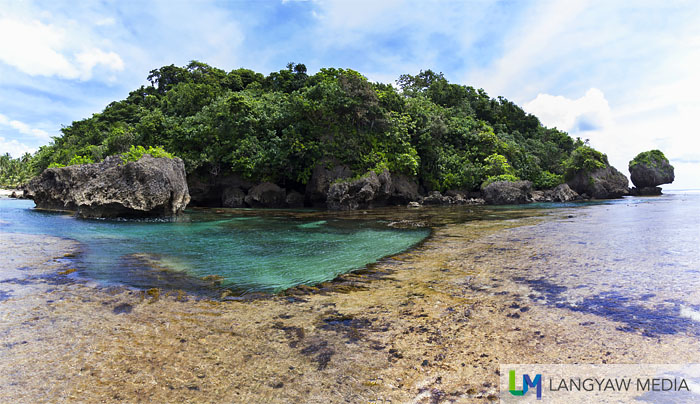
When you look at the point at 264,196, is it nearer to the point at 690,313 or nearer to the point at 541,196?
the point at 690,313

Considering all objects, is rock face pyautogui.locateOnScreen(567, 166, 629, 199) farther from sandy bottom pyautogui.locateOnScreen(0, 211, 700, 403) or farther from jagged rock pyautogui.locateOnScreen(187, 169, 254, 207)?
sandy bottom pyautogui.locateOnScreen(0, 211, 700, 403)

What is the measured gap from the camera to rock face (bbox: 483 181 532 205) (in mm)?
28719

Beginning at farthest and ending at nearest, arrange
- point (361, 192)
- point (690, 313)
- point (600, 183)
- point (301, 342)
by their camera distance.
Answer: point (600, 183) < point (361, 192) < point (690, 313) < point (301, 342)

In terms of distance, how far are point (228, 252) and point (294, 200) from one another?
66.1 feet

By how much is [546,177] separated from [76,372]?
42087 mm

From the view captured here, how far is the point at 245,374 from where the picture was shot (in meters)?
2.69

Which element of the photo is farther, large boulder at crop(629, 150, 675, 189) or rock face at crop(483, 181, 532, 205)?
large boulder at crop(629, 150, 675, 189)

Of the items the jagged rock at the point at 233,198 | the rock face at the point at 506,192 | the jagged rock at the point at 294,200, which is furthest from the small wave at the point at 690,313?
the jagged rock at the point at 233,198

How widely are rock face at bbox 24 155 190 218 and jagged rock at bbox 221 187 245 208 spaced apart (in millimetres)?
9600

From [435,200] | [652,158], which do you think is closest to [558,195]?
[435,200]

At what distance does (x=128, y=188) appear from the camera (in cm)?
1543

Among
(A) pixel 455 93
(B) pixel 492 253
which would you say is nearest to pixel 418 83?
(A) pixel 455 93

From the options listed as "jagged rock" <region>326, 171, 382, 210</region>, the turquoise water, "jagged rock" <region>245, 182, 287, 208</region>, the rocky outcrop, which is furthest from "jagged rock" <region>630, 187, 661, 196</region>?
the turquoise water

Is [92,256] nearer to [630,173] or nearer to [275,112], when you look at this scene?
[275,112]
